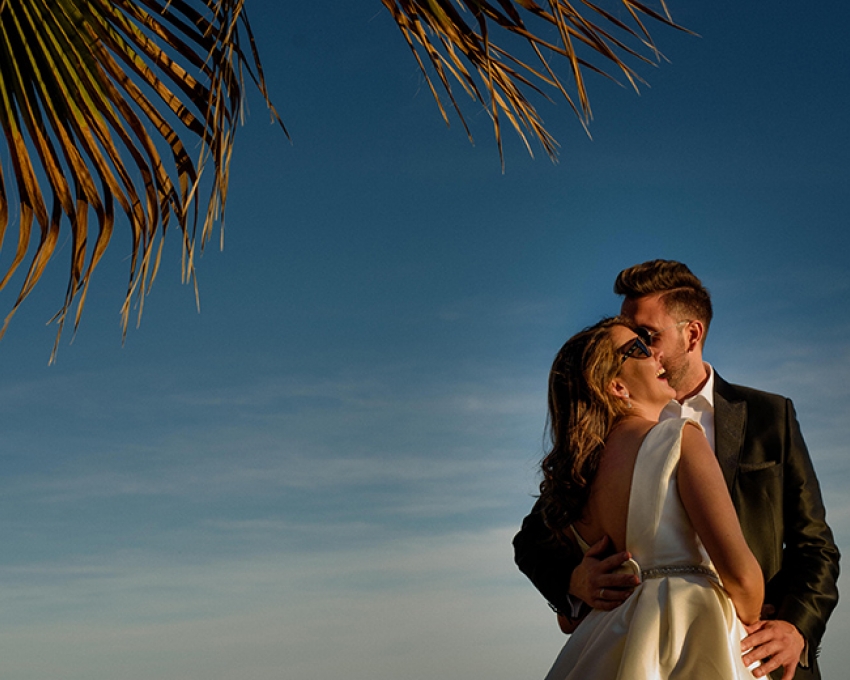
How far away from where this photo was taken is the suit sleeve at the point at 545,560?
2943 mm

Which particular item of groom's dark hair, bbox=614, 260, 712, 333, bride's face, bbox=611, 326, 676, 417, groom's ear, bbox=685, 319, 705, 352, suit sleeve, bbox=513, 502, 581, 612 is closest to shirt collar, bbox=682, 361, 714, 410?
groom's ear, bbox=685, 319, 705, 352

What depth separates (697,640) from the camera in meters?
2.41

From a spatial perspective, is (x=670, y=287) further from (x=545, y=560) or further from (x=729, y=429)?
(x=545, y=560)

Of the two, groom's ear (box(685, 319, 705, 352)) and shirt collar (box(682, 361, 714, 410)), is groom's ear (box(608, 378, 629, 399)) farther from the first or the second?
groom's ear (box(685, 319, 705, 352))

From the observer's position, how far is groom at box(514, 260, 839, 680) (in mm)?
2662

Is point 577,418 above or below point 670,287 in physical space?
below

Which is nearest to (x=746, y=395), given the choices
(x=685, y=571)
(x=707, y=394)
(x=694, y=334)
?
(x=707, y=394)

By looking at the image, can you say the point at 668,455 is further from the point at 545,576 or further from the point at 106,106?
the point at 106,106

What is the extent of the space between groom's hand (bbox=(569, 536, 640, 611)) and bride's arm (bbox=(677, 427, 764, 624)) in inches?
8.8

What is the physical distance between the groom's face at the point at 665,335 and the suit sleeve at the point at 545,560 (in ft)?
2.56

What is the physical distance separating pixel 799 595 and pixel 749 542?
23 cm

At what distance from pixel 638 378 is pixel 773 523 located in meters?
0.71

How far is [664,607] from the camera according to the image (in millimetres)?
2455

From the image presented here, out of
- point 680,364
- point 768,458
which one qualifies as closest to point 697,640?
point 768,458
